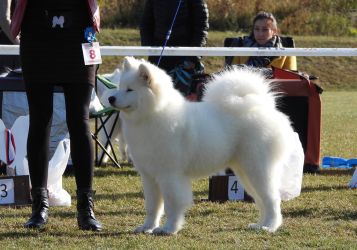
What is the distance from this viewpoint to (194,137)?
412 centimetres

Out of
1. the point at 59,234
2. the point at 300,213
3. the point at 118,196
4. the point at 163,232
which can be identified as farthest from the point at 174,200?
the point at 118,196

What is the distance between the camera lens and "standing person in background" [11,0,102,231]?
4.09 metres

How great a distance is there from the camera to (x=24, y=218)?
461cm

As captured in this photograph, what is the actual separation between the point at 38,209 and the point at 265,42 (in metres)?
3.08

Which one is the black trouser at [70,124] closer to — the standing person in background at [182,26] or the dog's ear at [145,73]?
the dog's ear at [145,73]

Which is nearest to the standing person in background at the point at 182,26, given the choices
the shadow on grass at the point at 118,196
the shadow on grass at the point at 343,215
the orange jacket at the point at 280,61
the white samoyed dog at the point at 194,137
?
the orange jacket at the point at 280,61

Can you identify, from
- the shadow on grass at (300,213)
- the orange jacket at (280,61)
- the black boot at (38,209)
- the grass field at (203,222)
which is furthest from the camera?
the orange jacket at (280,61)

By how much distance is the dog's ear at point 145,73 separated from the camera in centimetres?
399

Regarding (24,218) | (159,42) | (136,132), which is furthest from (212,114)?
(159,42)

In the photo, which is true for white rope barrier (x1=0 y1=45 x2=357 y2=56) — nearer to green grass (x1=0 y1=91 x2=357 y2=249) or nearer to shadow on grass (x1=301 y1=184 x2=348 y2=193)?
green grass (x1=0 y1=91 x2=357 y2=249)

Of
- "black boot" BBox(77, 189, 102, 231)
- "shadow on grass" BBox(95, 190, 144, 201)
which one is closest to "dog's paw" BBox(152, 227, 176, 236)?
"black boot" BBox(77, 189, 102, 231)

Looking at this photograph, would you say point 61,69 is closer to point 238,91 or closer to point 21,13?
point 21,13

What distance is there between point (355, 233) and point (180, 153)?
1.11 m

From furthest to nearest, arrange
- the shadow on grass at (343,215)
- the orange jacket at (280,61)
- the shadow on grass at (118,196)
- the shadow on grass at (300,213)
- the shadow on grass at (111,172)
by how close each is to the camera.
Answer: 1. the orange jacket at (280,61)
2. the shadow on grass at (111,172)
3. the shadow on grass at (118,196)
4. the shadow on grass at (300,213)
5. the shadow on grass at (343,215)
